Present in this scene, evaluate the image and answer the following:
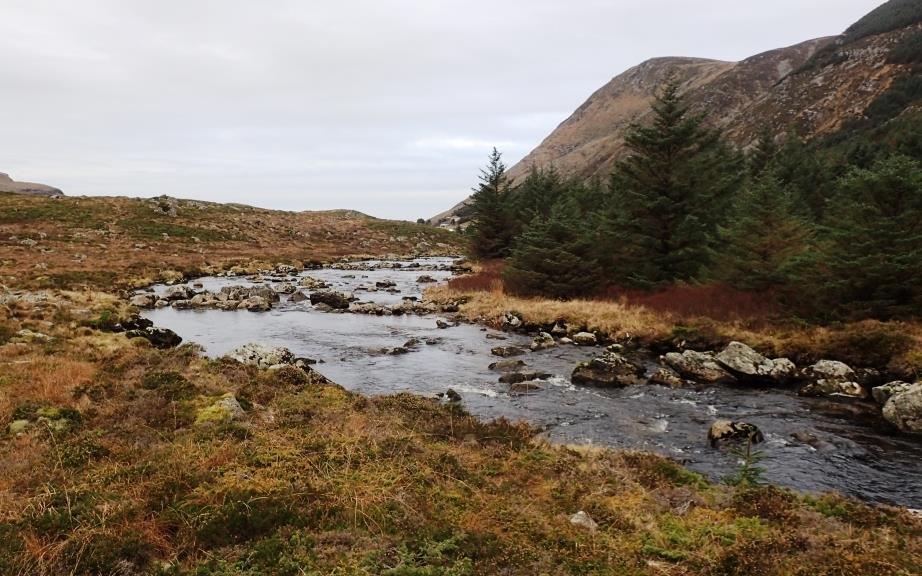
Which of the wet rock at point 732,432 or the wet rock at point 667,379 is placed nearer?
the wet rock at point 732,432

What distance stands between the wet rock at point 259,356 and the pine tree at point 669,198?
21418 mm

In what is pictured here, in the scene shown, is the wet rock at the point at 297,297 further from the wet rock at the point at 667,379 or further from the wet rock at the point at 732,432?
the wet rock at the point at 732,432

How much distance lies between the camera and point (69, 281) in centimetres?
4100

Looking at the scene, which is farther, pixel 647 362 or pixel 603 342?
pixel 603 342

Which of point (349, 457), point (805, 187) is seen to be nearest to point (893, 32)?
point (805, 187)

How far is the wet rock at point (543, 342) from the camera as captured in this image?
85.4 ft

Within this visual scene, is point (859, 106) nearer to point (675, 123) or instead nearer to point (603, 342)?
point (675, 123)

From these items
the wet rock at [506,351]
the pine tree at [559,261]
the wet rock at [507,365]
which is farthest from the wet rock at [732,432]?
the pine tree at [559,261]

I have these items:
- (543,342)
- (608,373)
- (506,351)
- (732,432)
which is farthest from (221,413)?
(543,342)

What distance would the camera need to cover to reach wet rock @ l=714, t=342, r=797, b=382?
760 inches

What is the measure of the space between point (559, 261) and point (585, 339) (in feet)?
31.8

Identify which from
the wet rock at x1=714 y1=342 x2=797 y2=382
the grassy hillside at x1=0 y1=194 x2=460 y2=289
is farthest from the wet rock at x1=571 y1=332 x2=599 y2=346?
the grassy hillside at x1=0 y1=194 x2=460 y2=289

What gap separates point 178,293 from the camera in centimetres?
4131

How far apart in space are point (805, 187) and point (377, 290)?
41541 mm
